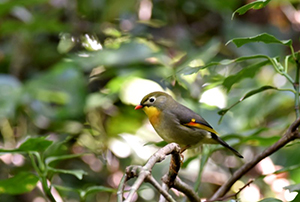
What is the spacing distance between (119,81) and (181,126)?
140 centimetres

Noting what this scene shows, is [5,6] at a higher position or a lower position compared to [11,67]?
higher

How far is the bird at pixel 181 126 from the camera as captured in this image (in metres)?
2.83

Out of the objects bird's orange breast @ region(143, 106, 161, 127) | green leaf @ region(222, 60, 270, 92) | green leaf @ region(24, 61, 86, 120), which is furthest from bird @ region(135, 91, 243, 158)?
green leaf @ region(24, 61, 86, 120)

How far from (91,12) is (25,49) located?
0.82m

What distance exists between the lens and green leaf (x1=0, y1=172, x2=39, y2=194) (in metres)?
2.20


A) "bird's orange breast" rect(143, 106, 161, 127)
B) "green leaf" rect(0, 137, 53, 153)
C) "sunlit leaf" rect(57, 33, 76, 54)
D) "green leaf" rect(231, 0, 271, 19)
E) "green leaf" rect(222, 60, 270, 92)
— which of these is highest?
"green leaf" rect(231, 0, 271, 19)

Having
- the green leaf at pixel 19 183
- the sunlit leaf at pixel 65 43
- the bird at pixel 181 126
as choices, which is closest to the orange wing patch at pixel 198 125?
the bird at pixel 181 126

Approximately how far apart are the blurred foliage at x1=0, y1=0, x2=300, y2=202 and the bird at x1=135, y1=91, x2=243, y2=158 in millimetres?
219

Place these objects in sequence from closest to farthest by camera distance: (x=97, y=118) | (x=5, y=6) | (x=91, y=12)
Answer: (x=5, y=6) → (x=97, y=118) → (x=91, y=12)

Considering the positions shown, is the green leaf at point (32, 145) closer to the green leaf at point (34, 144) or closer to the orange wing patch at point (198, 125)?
the green leaf at point (34, 144)

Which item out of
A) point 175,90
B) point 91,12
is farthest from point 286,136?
point 91,12

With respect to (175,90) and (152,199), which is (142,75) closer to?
(175,90)

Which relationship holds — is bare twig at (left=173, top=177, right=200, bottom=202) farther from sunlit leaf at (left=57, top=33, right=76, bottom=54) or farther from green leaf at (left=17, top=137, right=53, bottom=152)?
sunlit leaf at (left=57, top=33, right=76, bottom=54)

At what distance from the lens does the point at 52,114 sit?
4.58m
